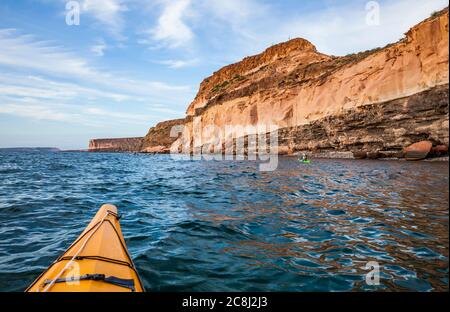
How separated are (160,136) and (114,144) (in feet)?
218

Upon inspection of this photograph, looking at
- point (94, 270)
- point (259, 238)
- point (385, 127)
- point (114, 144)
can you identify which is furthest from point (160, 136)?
point (94, 270)

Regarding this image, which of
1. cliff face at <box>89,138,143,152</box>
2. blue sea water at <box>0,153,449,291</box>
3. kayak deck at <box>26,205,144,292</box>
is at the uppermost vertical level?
cliff face at <box>89,138,143,152</box>

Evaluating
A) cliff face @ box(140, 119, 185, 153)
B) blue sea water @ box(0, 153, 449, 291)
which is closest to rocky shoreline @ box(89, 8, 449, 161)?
blue sea water @ box(0, 153, 449, 291)

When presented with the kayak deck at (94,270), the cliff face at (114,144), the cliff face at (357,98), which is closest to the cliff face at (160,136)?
the cliff face at (114,144)

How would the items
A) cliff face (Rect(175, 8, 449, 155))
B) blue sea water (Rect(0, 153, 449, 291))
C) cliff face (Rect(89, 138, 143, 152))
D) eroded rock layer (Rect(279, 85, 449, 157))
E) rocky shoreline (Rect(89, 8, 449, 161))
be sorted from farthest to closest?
cliff face (Rect(89, 138, 143, 152)), cliff face (Rect(175, 8, 449, 155)), rocky shoreline (Rect(89, 8, 449, 161)), eroded rock layer (Rect(279, 85, 449, 157)), blue sea water (Rect(0, 153, 449, 291))

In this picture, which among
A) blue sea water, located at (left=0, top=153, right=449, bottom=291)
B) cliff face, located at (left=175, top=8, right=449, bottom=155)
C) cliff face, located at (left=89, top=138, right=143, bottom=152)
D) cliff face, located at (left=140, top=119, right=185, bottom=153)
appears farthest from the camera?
cliff face, located at (left=89, top=138, right=143, bottom=152)

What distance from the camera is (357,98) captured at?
26969 mm

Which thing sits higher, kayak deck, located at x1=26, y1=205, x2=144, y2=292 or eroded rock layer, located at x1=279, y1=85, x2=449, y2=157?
eroded rock layer, located at x1=279, y1=85, x2=449, y2=157

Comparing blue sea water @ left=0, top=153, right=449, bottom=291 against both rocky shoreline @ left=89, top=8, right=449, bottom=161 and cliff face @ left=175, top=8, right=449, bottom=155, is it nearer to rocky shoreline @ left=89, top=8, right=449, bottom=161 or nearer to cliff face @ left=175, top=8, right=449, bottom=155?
rocky shoreline @ left=89, top=8, right=449, bottom=161

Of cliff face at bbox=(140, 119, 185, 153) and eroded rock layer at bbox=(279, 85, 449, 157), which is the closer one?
eroded rock layer at bbox=(279, 85, 449, 157)

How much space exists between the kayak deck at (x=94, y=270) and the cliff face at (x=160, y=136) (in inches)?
2910

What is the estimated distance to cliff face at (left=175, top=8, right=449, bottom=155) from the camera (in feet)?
68.8

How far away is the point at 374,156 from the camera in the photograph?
23.8 metres

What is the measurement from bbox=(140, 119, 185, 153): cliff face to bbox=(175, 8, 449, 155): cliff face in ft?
117
